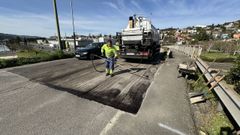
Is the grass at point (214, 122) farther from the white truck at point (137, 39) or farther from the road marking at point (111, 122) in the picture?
the white truck at point (137, 39)

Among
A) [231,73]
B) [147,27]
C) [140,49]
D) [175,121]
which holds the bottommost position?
[175,121]

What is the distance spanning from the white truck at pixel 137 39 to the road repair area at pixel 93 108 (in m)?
5.25

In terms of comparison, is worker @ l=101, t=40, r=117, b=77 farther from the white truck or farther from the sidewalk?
the white truck

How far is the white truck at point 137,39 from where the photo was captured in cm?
1062

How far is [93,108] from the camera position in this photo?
3836mm

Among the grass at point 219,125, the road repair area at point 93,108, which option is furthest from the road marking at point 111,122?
the grass at point 219,125

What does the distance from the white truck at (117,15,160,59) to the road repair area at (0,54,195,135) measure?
525 centimetres

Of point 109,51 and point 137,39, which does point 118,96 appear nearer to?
point 109,51

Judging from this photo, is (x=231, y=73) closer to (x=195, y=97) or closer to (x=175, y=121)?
(x=195, y=97)

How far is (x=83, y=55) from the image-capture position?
12719 millimetres

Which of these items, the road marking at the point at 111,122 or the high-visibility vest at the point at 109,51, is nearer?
the road marking at the point at 111,122

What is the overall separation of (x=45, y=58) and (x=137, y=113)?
442 inches

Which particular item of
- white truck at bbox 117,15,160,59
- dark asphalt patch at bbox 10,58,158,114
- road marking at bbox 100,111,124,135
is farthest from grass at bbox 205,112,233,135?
white truck at bbox 117,15,160,59

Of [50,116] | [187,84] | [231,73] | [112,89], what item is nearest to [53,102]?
[50,116]
